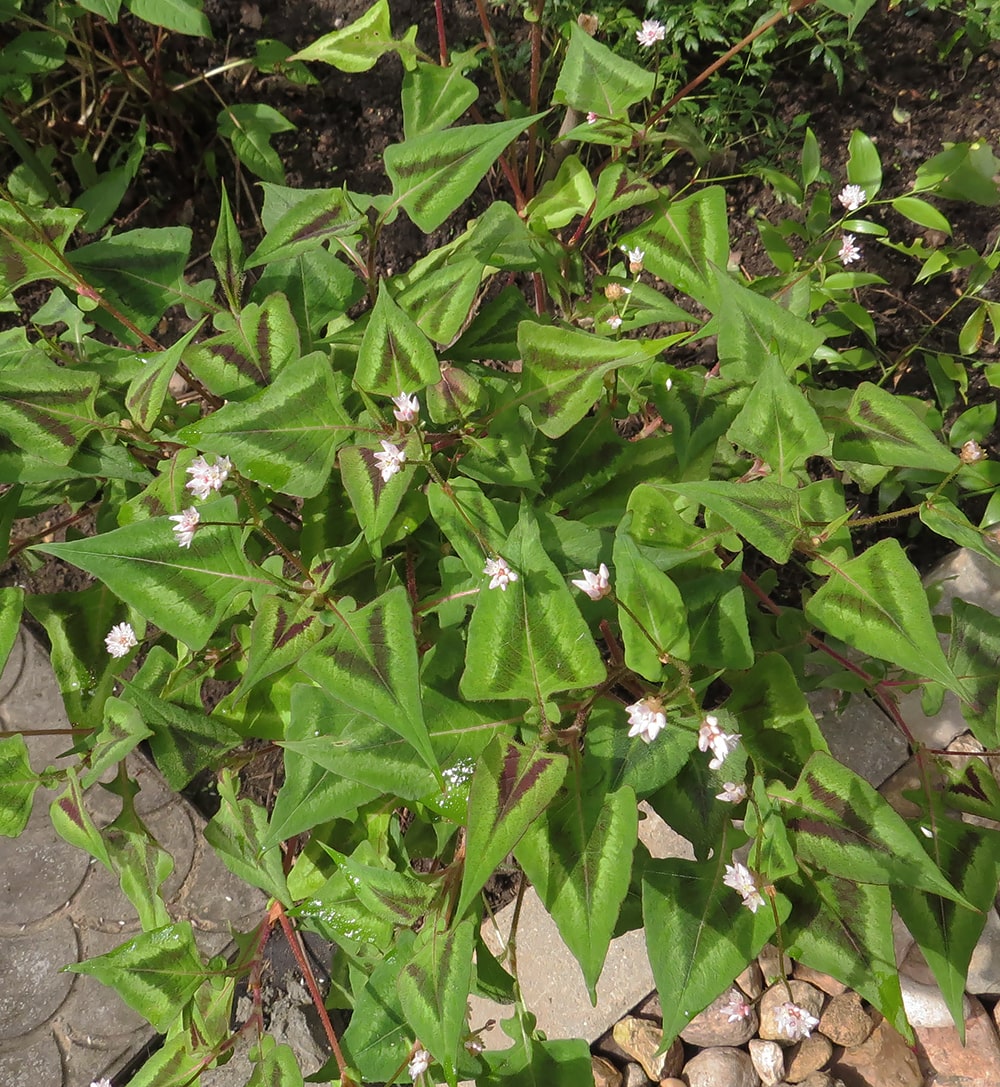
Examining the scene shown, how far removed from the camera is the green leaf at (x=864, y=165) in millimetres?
2160

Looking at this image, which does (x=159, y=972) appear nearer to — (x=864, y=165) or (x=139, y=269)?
(x=139, y=269)

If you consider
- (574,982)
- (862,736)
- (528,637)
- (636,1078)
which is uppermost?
(528,637)

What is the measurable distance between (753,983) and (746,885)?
1.40 m

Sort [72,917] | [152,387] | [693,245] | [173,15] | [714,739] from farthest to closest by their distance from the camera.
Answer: [72,917] → [173,15] → [693,245] → [152,387] → [714,739]

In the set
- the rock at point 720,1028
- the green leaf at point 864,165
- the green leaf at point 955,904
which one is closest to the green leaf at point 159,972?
the green leaf at point 955,904

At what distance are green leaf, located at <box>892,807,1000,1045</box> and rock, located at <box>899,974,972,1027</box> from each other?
108cm

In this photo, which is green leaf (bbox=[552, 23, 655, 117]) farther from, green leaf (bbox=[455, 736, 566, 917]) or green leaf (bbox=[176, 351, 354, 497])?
green leaf (bbox=[455, 736, 566, 917])

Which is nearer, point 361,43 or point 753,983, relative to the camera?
point 361,43

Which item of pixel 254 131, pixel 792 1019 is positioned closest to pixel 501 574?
pixel 792 1019

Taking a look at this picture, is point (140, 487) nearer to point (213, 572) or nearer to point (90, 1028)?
point (213, 572)

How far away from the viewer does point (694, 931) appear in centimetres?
123

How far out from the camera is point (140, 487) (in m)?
1.76

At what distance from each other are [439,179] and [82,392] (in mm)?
738

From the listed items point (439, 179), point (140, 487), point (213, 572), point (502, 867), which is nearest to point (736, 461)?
point (439, 179)
